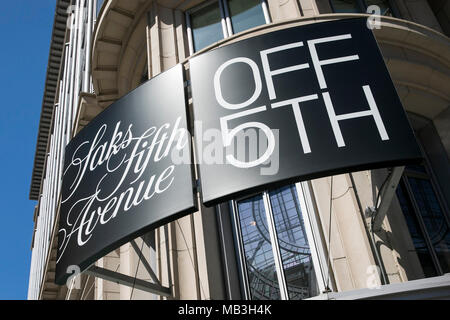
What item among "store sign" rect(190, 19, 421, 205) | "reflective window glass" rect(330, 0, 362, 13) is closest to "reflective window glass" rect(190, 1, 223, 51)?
"reflective window glass" rect(330, 0, 362, 13)

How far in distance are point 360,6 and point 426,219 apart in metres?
4.87

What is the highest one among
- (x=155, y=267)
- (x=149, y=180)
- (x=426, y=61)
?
(x=426, y=61)

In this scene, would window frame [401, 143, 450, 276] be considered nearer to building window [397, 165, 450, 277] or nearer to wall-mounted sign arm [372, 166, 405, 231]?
building window [397, 165, 450, 277]

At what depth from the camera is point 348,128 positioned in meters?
5.85

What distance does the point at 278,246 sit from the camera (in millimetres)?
7402

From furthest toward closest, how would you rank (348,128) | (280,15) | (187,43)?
(187,43), (280,15), (348,128)

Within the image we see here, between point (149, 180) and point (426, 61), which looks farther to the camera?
point (426, 61)

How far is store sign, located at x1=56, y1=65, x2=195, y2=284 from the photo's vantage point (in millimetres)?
6547

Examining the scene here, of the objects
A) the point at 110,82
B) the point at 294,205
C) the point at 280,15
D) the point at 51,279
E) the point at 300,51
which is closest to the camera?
the point at 300,51

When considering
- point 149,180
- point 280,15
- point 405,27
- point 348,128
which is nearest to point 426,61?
point 405,27

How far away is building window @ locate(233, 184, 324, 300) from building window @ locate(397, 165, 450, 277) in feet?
7.55

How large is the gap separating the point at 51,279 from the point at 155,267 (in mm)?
13133

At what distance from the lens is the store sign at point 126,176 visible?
6.55 meters

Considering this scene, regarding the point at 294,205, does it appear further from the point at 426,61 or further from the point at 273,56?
the point at 426,61
